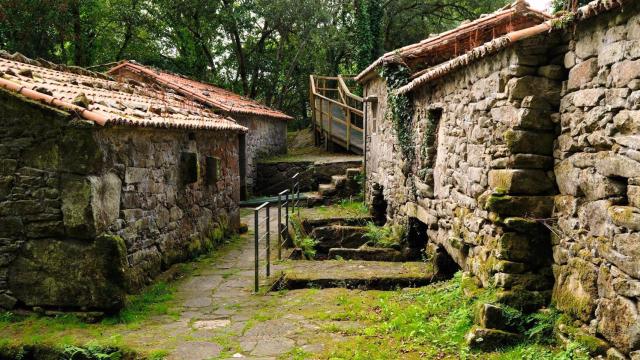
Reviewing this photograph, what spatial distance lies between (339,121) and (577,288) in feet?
48.2

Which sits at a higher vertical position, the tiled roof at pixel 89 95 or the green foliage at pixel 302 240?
the tiled roof at pixel 89 95

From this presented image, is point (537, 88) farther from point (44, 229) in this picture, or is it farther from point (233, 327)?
point (44, 229)

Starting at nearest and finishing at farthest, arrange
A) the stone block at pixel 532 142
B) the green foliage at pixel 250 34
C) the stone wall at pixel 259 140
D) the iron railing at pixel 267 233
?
the stone block at pixel 532 142, the iron railing at pixel 267 233, the stone wall at pixel 259 140, the green foliage at pixel 250 34

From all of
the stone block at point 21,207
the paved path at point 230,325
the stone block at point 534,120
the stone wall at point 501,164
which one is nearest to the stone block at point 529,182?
the stone wall at point 501,164

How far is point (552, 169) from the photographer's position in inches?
183

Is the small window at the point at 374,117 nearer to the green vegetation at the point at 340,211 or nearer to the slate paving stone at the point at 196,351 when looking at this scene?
Result: the green vegetation at the point at 340,211

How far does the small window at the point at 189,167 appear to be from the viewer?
28.2ft

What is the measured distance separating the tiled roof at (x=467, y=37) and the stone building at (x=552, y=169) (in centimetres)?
203

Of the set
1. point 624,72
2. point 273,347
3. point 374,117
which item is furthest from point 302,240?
point 624,72

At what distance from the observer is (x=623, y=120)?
11.5 feet

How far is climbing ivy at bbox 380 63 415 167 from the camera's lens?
8896 millimetres

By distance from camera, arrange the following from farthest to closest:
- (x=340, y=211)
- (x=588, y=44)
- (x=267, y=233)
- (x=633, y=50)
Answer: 1. (x=340, y=211)
2. (x=267, y=233)
3. (x=588, y=44)
4. (x=633, y=50)

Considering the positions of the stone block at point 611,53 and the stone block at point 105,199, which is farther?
the stone block at point 105,199

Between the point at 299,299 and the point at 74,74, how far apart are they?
536 centimetres
